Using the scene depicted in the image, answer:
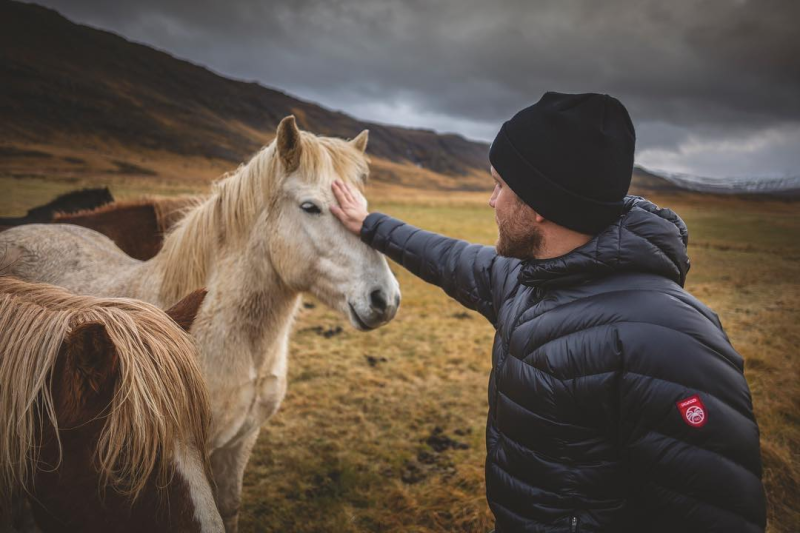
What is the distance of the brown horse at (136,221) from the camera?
419 centimetres

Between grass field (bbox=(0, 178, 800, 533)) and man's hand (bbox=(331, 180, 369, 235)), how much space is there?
9.42ft

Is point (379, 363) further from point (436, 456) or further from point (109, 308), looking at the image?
point (109, 308)

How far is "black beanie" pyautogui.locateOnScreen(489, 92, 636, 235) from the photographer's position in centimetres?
140

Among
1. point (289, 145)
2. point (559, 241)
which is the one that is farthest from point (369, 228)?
point (559, 241)

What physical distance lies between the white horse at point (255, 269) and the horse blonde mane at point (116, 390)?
1019mm

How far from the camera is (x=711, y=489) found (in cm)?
105

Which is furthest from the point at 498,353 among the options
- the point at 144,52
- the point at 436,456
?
the point at 144,52

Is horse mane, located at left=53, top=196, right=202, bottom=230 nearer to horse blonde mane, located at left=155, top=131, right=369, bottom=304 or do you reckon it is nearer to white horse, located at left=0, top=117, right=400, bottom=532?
white horse, located at left=0, top=117, right=400, bottom=532

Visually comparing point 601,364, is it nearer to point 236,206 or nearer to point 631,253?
point 631,253

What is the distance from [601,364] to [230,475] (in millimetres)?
3262

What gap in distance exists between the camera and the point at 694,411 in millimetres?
1070

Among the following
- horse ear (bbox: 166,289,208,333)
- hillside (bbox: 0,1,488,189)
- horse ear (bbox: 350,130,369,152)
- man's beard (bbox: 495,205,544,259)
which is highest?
hillside (bbox: 0,1,488,189)

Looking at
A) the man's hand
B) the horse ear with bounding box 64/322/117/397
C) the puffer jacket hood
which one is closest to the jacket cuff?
the man's hand

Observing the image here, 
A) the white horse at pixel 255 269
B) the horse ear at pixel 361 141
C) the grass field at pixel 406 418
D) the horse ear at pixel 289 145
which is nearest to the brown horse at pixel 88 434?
the white horse at pixel 255 269
